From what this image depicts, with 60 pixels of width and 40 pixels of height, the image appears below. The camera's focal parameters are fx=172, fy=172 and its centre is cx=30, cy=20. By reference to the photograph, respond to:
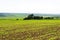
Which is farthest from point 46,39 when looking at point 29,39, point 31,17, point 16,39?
point 31,17

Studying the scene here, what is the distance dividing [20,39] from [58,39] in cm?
418

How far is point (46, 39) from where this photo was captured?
18859mm

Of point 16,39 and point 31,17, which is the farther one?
point 31,17

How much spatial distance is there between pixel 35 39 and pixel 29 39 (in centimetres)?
68

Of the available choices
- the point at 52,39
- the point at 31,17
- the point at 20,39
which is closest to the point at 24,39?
the point at 20,39

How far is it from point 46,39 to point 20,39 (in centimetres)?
286

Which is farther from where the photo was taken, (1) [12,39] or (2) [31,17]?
(2) [31,17]

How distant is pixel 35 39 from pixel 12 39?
2.53m

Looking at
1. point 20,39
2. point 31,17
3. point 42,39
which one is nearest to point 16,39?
point 20,39

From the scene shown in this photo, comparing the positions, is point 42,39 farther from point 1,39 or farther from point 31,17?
point 31,17

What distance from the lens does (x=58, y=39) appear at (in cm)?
1889

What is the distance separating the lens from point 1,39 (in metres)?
19.0

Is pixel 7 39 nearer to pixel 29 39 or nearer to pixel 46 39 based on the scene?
pixel 29 39

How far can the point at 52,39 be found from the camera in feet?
62.3
